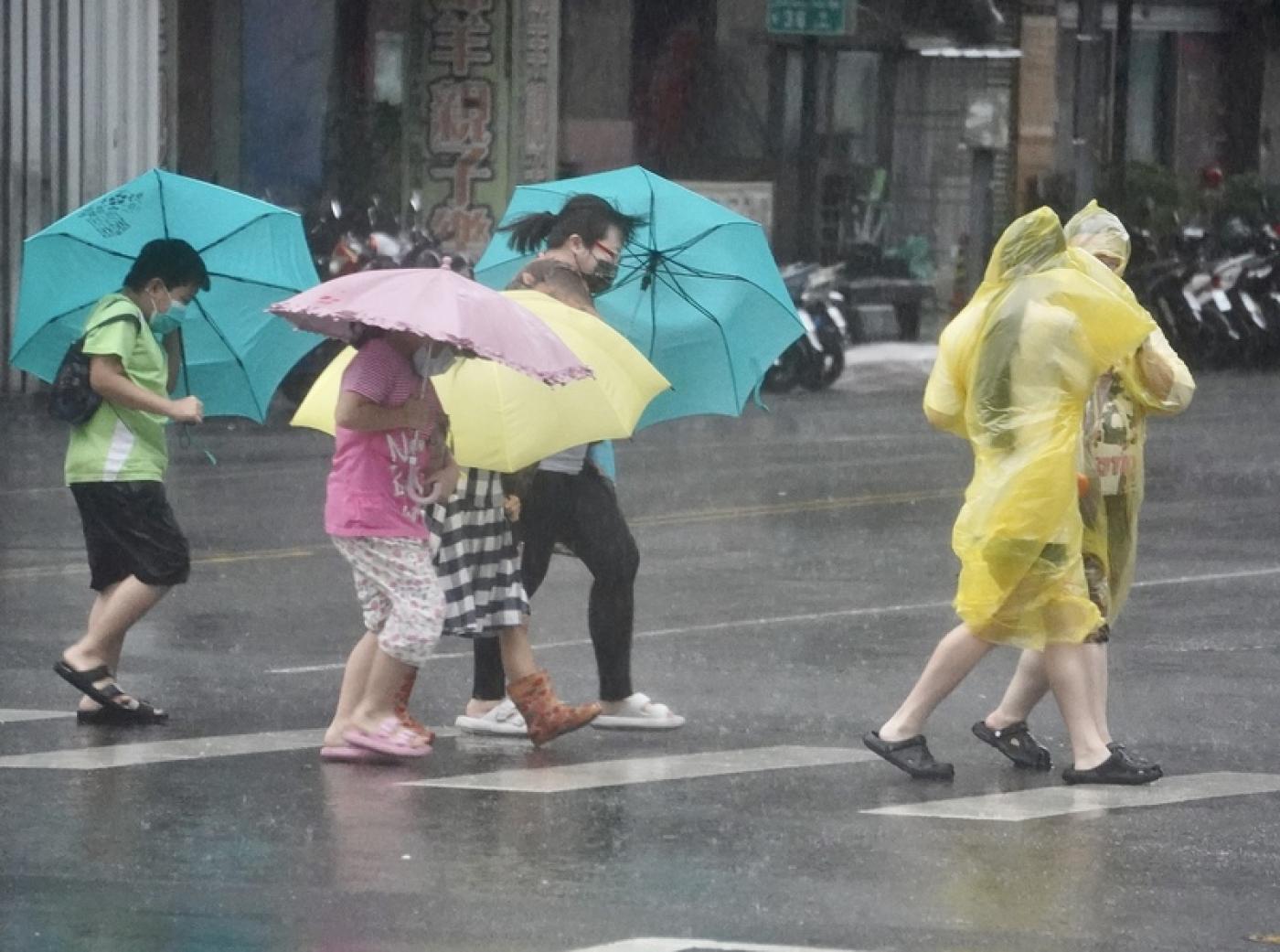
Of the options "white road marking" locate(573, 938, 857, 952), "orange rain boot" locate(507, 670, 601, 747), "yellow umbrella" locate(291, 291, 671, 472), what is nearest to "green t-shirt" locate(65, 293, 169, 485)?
"yellow umbrella" locate(291, 291, 671, 472)

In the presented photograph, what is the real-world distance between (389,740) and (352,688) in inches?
8.9

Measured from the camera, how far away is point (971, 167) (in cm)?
3491

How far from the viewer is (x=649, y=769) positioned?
925 centimetres

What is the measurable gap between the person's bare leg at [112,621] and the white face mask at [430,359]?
145cm

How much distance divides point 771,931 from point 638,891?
1.74ft

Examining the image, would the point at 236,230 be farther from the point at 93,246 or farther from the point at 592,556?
the point at 592,556

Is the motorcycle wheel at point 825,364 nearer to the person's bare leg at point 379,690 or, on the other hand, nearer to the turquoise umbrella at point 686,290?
the turquoise umbrella at point 686,290

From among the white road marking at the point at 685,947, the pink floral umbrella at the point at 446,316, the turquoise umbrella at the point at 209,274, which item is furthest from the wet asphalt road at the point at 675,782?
the pink floral umbrella at the point at 446,316

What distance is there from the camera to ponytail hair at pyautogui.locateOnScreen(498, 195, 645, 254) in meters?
9.76

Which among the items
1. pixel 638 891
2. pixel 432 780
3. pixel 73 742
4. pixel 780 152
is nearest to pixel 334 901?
pixel 638 891

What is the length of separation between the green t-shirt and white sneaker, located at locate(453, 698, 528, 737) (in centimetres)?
133

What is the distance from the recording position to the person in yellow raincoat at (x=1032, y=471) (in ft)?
29.3

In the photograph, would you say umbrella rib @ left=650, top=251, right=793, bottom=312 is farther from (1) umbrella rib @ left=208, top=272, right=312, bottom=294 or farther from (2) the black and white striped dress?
(1) umbrella rib @ left=208, top=272, right=312, bottom=294

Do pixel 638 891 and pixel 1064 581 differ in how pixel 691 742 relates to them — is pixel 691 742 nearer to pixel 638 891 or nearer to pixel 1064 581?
pixel 1064 581
